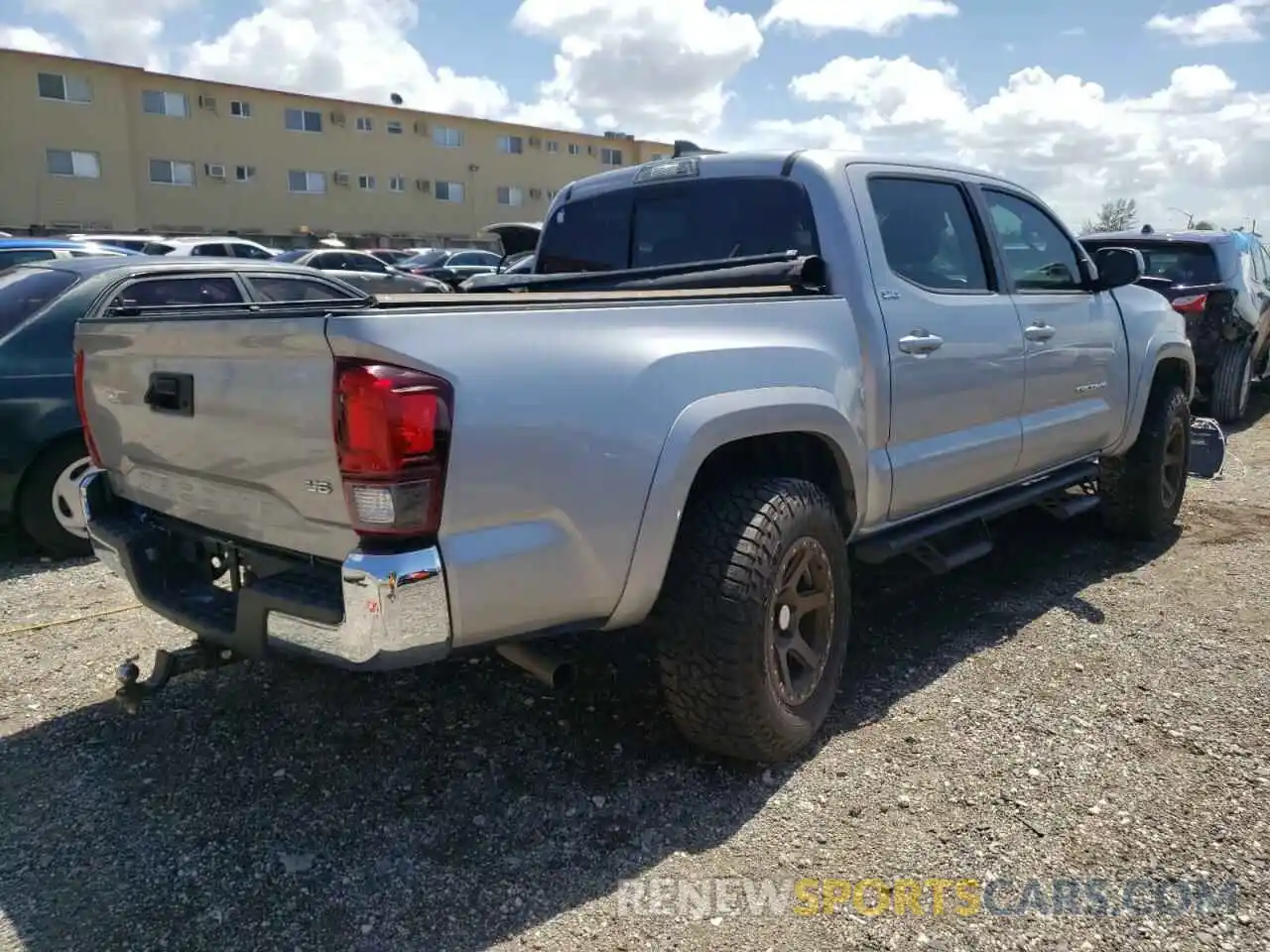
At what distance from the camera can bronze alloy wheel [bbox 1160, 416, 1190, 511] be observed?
5492 mm

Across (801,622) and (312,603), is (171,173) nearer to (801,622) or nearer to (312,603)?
(801,622)

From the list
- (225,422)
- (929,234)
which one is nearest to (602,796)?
(225,422)

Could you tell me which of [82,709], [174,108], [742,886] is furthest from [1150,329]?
[174,108]

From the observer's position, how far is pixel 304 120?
40.8 metres

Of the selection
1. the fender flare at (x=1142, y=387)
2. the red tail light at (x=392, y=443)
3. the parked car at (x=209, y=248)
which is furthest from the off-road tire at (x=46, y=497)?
the parked car at (x=209, y=248)

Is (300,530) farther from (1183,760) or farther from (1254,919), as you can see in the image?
(1183,760)

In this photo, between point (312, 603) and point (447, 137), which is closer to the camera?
point (312, 603)

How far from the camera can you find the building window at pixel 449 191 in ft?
151

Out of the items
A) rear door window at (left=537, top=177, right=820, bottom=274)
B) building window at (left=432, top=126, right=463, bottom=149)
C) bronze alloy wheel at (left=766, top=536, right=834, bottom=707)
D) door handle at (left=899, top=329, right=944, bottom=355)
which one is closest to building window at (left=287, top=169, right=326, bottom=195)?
building window at (left=432, top=126, right=463, bottom=149)

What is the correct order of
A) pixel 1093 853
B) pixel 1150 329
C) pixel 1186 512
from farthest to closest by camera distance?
1. pixel 1186 512
2. pixel 1150 329
3. pixel 1093 853

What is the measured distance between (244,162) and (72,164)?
20.4 feet

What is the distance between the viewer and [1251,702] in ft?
11.6

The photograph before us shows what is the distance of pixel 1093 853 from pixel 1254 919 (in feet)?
1.24

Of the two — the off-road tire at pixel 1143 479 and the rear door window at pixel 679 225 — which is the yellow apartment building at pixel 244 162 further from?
the off-road tire at pixel 1143 479
